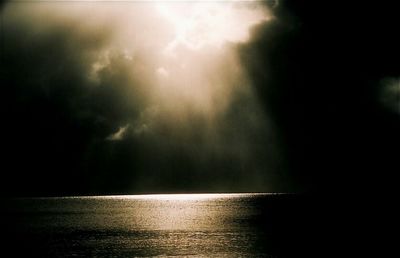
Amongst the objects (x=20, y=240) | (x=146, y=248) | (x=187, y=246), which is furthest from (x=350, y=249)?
(x=20, y=240)

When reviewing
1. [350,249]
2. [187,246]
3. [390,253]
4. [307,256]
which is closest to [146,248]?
[187,246]

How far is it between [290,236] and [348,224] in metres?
30.4

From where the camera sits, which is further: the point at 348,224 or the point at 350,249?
the point at 348,224

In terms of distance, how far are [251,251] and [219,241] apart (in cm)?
1571

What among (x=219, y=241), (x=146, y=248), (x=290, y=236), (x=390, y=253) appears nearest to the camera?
(x=390, y=253)

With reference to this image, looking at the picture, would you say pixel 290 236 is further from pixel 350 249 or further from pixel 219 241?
pixel 350 249

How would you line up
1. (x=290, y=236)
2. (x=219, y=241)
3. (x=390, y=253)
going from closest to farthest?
(x=390, y=253)
(x=219, y=241)
(x=290, y=236)

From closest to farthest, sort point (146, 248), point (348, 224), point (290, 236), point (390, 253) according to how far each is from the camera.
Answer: point (390, 253) → point (146, 248) → point (290, 236) → point (348, 224)

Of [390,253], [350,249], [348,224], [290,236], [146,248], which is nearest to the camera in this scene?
[390,253]

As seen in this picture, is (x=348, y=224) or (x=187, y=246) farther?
(x=348, y=224)

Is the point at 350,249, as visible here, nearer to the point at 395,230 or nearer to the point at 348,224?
the point at 395,230

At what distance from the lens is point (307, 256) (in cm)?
7088

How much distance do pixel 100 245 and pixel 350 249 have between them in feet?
157

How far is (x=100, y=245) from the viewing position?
88.6 m
